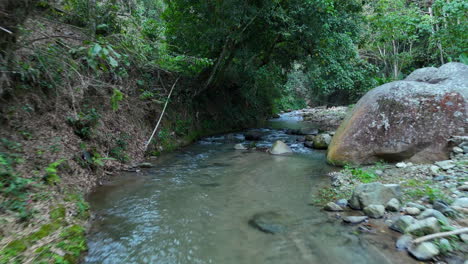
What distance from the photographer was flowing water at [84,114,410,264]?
3113 mm

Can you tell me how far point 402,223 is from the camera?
133 inches

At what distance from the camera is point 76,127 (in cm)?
616

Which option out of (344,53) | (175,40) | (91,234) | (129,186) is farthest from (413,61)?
(91,234)

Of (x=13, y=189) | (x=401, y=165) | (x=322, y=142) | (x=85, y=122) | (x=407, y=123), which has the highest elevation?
(x=85, y=122)

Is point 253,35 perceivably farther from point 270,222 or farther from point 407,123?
point 270,222

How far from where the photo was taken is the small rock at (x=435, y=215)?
3181mm

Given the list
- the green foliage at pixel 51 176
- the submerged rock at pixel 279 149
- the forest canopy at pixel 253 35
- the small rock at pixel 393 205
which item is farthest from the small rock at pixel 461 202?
the forest canopy at pixel 253 35

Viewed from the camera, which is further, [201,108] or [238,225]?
[201,108]

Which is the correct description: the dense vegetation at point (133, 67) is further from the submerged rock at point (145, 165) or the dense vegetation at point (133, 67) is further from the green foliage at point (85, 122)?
the submerged rock at point (145, 165)

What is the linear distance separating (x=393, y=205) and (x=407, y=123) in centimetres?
311

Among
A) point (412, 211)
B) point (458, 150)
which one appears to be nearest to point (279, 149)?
point (458, 150)

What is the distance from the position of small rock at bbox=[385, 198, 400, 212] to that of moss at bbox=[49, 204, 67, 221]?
464cm

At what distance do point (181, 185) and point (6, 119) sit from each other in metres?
3.28

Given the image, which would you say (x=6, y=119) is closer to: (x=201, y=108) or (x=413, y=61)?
(x=201, y=108)
